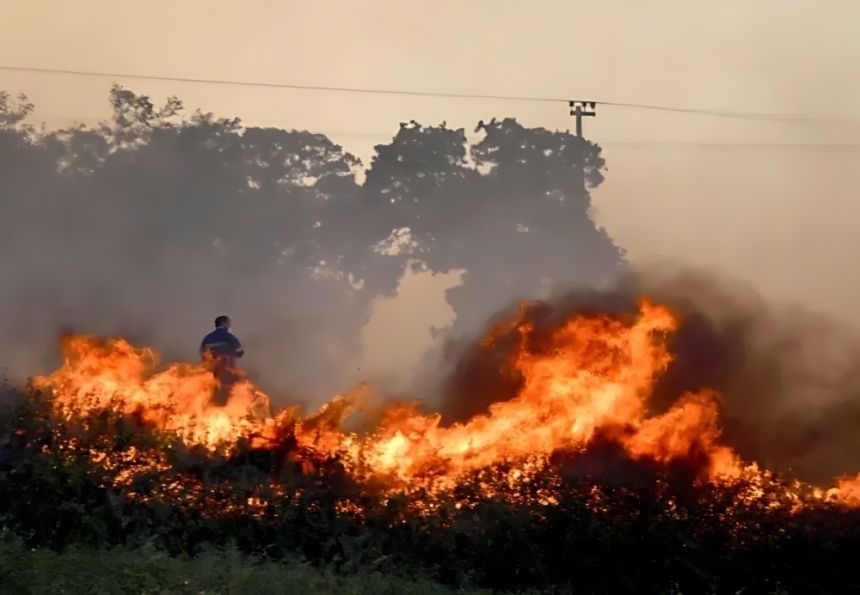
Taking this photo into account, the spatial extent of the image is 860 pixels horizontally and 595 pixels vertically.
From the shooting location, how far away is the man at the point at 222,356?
21.4 metres

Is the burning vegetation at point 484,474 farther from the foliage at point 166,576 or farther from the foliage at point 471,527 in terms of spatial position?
the foliage at point 166,576

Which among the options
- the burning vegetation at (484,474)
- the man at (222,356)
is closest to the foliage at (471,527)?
the burning vegetation at (484,474)

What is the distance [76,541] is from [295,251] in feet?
120

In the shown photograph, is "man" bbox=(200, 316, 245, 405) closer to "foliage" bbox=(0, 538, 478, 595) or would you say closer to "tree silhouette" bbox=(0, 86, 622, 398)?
"foliage" bbox=(0, 538, 478, 595)

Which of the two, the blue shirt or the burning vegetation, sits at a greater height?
the blue shirt

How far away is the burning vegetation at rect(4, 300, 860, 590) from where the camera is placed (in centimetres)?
1655

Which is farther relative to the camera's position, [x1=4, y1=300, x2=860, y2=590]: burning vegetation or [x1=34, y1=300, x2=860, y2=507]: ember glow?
[x1=34, y1=300, x2=860, y2=507]: ember glow

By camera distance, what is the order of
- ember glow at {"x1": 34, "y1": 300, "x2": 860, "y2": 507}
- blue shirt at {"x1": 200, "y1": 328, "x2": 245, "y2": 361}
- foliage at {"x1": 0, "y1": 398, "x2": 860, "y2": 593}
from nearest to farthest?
foliage at {"x1": 0, "y1": 398, "x2": 860, "y2": 593}
ember glow at {"x1": 34, "y1": 300, "x2": 860, "y2": 507}
blue shirt at {"x1": 200, "y1": 328, "x2": 245, "y2": 361}

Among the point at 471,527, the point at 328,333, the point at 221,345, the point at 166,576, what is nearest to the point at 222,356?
the point at 221,345

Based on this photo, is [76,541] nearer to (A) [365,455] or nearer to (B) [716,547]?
(A) [365,455]

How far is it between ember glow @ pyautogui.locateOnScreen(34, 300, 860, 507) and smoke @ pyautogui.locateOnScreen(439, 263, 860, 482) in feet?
1.01

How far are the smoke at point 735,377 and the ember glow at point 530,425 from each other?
1.01ft

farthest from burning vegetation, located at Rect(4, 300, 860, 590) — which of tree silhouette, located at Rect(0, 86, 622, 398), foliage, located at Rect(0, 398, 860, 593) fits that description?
tree silhouette, located at Rect(0, 86, 622, 398)

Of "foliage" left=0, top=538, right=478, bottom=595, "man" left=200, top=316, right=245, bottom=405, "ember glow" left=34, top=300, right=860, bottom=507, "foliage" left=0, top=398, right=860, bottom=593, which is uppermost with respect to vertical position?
"man" left=200, top=316, right=245, bottom=405
